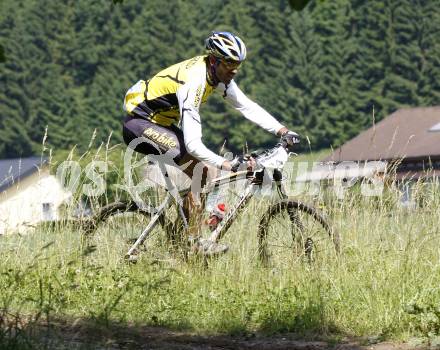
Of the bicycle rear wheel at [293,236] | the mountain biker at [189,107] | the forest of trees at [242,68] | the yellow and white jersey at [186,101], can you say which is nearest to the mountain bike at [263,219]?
the bicycle rear wheel at [293,236]

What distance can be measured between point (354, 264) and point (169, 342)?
1640mm

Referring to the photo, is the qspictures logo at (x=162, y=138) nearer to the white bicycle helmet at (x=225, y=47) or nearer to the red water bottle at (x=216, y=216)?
the red water bottle at (x=216, y=216)

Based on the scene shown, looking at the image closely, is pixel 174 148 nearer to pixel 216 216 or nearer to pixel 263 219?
pixel 216 216

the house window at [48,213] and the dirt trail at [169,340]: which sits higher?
the house window at [48,213]

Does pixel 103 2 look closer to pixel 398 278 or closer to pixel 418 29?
pixel 418 29

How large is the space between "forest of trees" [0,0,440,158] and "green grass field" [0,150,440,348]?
108 m

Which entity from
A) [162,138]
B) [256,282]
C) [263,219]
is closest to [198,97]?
[162,138]

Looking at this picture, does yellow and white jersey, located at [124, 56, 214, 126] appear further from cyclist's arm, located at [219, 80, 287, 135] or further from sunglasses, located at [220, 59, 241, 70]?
cyclist's arm, located at [219, 80, 287, 135]

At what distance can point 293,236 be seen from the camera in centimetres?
944

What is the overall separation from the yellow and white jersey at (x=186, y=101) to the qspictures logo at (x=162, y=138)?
0.14 metres

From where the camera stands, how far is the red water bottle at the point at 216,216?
9.75 metres

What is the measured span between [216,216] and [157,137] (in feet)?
2.56

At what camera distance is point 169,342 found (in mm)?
7465

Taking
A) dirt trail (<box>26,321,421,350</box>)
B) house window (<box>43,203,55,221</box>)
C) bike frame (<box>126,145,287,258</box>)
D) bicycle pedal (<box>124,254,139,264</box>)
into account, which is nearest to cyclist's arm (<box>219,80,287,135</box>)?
bike frame (<box>126,145,287,258</box>)
